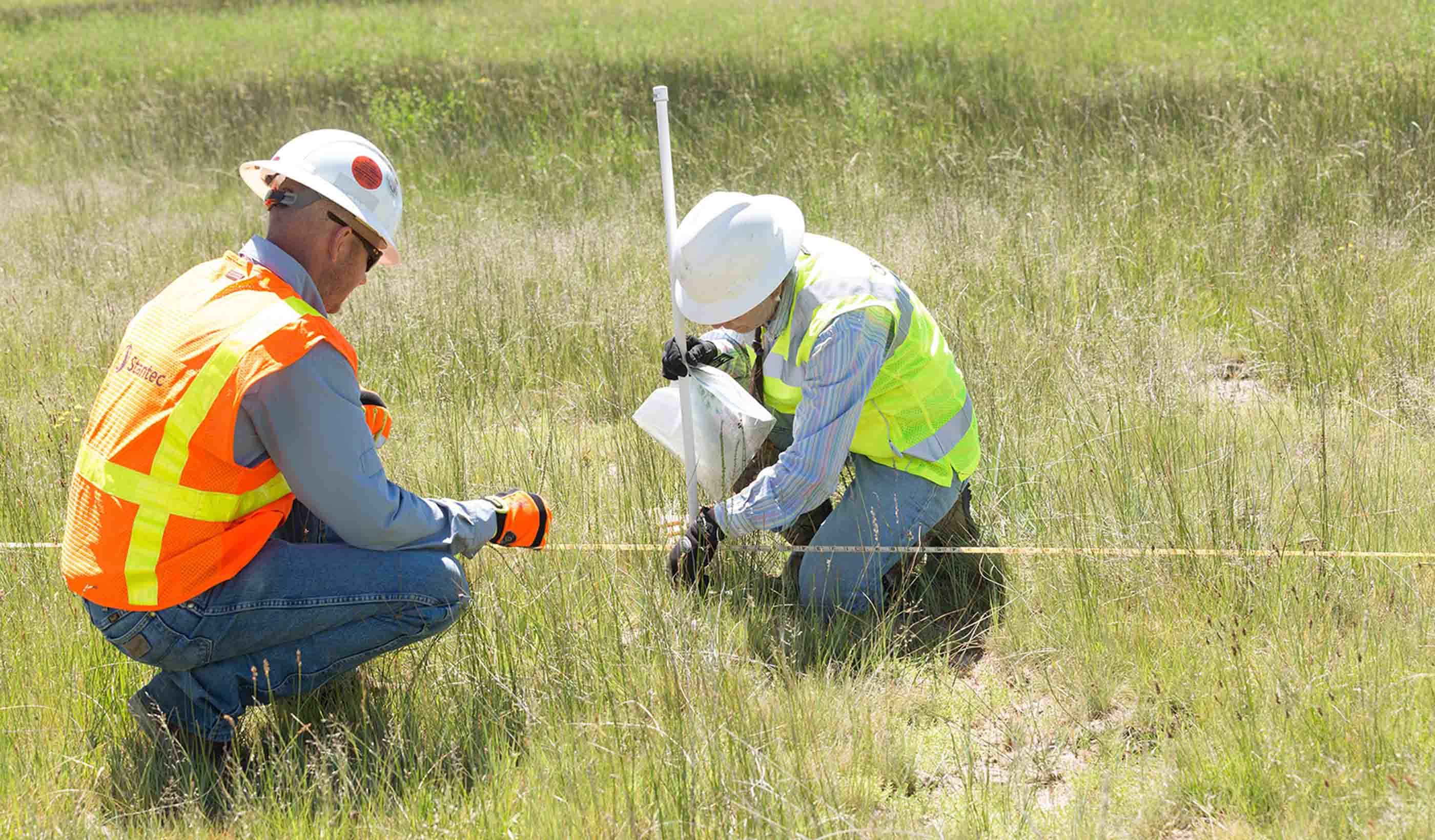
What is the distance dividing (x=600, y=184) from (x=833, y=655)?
5.90 meters

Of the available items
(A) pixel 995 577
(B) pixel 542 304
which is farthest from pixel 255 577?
(B) pixel 542 304

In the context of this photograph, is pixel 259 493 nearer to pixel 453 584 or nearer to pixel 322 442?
pixel 322 442

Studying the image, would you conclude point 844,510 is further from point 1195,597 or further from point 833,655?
point 1195,597

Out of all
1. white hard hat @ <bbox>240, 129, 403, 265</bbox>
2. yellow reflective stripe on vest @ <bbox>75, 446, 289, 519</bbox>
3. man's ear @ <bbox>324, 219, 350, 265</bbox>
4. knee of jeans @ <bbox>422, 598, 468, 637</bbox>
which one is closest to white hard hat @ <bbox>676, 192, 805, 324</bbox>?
white hard hat @ <bbox>240, 129, 403, 265</bbox>

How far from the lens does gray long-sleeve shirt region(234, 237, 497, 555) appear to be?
8.67 ft

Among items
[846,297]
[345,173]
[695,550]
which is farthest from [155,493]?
[846,297]

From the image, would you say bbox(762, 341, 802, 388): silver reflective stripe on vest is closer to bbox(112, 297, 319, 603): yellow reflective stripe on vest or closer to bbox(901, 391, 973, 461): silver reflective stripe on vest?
bbox(901, 391, 973, 461): silver reflective stripe on vest

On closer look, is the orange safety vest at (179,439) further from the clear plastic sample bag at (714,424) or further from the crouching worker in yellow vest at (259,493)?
the clear plastic sample bag at (714,424)

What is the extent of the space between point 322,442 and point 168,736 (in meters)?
0.85

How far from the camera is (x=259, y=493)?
9.47 feet

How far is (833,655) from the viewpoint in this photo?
3.39 m

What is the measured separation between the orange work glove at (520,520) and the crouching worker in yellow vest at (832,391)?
0.46 meters

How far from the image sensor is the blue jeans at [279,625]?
2844mm

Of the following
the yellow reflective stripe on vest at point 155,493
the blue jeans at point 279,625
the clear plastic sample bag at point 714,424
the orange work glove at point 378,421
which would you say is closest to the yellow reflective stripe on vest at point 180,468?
the yellow reflective stripe on vest at point 155,493
